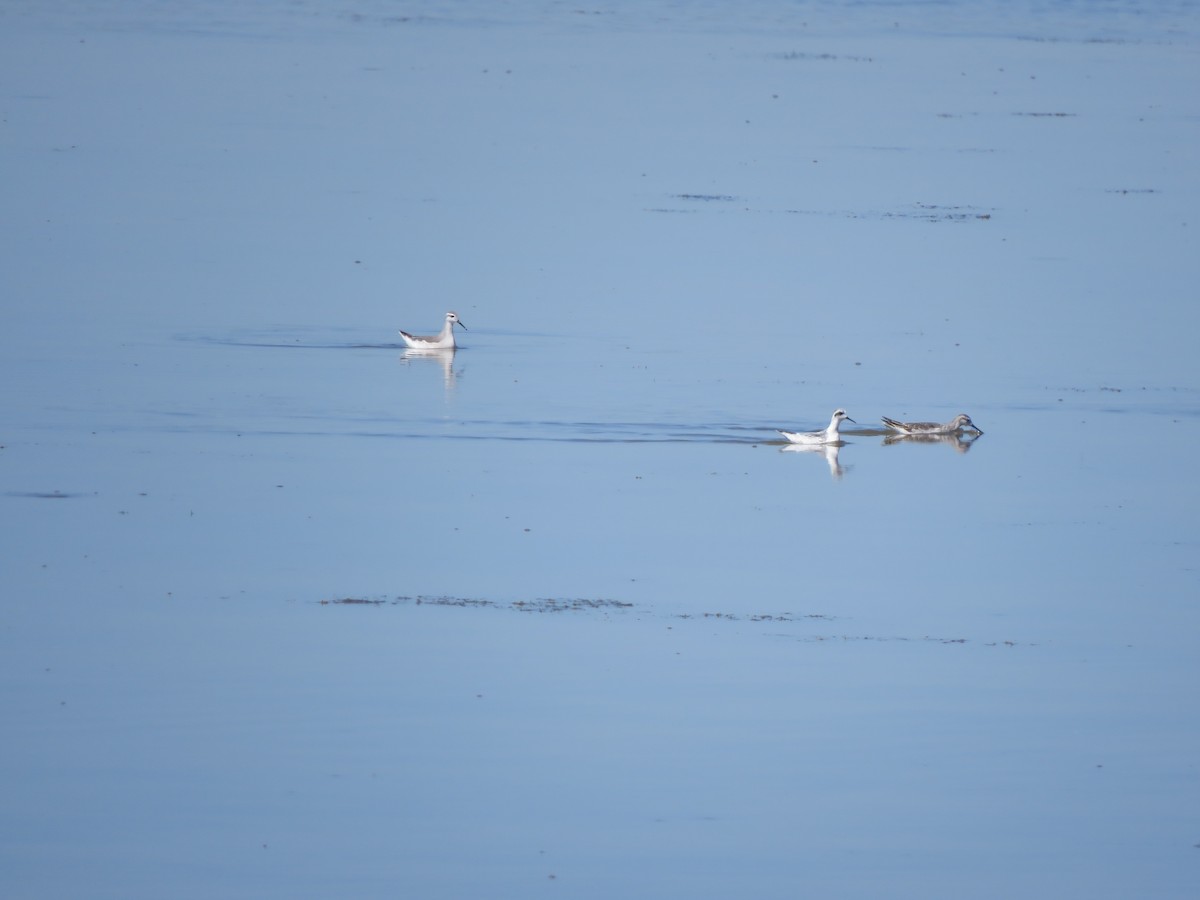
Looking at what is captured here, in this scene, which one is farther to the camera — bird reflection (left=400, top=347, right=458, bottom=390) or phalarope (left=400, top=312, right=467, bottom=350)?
phalarope (left=400, top=312, right=467, bottom=350)

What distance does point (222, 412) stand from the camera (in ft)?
60.0

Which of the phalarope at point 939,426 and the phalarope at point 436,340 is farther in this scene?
the phalarope at point 436,340

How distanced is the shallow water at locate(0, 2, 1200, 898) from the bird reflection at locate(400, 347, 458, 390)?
157mm

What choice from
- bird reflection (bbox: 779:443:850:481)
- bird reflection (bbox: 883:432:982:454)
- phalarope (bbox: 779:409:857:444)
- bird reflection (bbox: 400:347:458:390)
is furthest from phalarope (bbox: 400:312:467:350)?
bird reflection (bbox: 883:432:982:454)

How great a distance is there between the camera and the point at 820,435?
18531mm

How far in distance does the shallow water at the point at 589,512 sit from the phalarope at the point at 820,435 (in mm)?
148

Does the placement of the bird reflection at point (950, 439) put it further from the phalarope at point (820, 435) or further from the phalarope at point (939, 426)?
the phalarope at point (820, 435)

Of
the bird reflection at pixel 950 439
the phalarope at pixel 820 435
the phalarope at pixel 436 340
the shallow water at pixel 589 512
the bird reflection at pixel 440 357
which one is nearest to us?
the shallow water at pixel 589 512

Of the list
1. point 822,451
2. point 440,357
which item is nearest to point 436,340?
point 440,357

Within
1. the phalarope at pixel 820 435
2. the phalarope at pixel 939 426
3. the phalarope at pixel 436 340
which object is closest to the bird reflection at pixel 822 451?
the phalarope at pixel 820 435

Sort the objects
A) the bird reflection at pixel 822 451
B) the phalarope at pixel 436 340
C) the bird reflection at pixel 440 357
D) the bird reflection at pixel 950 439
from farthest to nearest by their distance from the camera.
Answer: the phalarope at pixel 436 340, the bird reflection at pixel 440 357, the bird reflection at pixel 950 439, the bird reflection at pixel 822 451

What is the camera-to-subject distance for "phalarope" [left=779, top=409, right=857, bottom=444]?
18469mm

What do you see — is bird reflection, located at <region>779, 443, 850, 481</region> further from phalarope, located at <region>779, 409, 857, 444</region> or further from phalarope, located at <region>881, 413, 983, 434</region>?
phalarope, located at <region>881, 413, 983, 434</region>

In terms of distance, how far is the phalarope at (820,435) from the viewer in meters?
18.5
